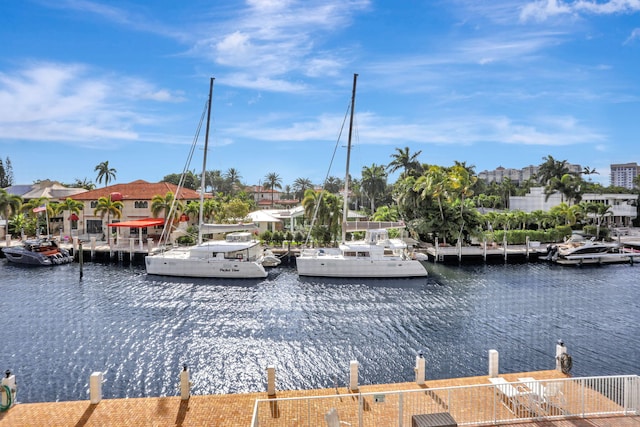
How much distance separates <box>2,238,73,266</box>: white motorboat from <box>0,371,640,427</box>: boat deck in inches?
1514

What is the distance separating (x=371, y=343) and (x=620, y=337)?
47.2 ft

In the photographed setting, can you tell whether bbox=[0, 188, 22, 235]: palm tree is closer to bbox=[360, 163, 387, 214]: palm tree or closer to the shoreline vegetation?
the shoreline vegetation

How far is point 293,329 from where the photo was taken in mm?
25141

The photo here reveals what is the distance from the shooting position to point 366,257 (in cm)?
3944

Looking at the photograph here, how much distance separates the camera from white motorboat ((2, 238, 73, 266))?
1831 inches

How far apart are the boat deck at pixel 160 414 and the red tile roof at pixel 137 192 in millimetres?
49254

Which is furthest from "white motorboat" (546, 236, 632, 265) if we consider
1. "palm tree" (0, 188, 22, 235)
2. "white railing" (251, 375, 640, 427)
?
"palm tree" (0, 188, 22, 235)

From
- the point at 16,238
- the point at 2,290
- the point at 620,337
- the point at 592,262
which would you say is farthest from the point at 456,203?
the point at 16,238

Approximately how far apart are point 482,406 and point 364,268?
2626 centimetres

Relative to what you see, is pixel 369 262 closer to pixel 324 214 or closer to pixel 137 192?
pixel 324 214

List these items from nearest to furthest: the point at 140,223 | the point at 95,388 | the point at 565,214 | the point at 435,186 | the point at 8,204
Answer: the point at 95,388 → the point at 435,186 → the point at 140,223 → the point at 8,204 → the point at 565,214

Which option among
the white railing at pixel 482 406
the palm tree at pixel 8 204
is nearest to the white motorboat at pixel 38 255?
the palm tree at pixel 8 204

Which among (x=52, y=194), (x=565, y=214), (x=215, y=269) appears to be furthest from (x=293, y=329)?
(x=52, y=194)

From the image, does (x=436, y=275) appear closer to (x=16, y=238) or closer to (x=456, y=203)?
(x=456, y=203)
